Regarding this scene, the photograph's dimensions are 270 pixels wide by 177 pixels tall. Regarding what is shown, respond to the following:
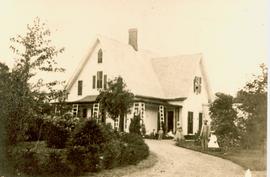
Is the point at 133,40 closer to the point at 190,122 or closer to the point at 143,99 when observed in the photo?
the point at 143,99

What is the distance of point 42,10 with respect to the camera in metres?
10.2

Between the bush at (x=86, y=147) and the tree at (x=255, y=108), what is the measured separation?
10.6 feet

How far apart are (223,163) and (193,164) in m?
0.74

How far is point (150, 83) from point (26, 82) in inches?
384

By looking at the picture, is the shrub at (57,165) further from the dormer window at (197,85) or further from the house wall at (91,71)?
the dormer window at (197,85)

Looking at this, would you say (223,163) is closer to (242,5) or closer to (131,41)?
(242,5)

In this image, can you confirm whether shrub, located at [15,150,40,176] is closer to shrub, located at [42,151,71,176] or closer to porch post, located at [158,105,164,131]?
shrub, located at [42,151,71,176]

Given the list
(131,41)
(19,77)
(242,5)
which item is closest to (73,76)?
(131,41)

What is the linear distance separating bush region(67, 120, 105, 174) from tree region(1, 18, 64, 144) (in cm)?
145

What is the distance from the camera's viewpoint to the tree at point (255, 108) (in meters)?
7.73

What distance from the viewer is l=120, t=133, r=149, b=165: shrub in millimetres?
11047

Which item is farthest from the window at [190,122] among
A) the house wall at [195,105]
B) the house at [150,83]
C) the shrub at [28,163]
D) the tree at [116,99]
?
the shrub at [28,163]

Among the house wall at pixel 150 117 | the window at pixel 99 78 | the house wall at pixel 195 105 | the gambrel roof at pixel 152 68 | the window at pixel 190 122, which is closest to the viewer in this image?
the gambrel roof at pixel 152 68

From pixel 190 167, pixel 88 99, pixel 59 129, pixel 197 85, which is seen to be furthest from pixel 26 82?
pixel 197 85
